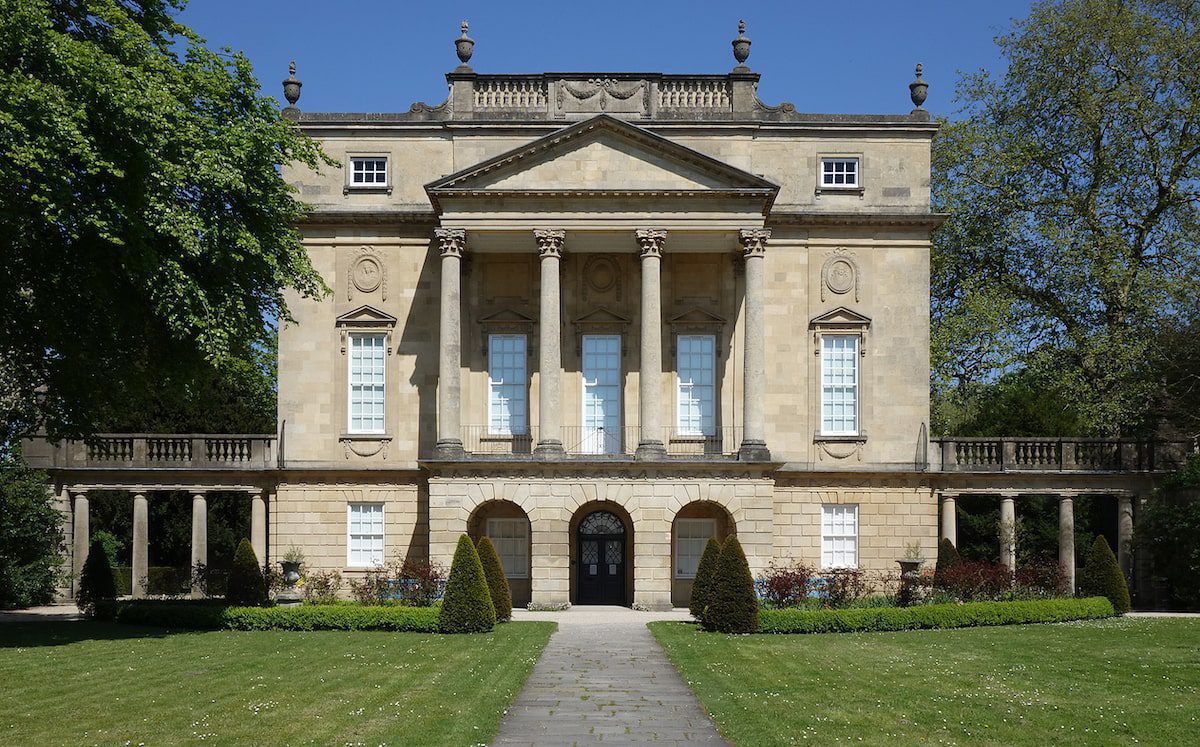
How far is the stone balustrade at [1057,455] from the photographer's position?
132 feet

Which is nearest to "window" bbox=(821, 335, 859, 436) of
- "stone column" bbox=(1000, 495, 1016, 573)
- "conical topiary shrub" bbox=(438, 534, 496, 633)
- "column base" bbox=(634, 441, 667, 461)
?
"stone column" bbox=(1000, 495, 1016, 573)

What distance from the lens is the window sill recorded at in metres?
40.4

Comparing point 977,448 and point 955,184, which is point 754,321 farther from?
point 955,184

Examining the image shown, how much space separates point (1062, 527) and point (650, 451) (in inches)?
572

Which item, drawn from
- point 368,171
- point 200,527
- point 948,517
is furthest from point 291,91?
point 948,517

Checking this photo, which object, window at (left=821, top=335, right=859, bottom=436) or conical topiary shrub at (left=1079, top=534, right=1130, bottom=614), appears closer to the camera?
conical topiary shrub at (left=1079, top=534, right=1130, bottom=614)

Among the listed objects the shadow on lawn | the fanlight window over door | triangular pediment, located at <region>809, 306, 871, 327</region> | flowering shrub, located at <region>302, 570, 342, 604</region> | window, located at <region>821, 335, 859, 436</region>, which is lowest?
the shadow on lawn

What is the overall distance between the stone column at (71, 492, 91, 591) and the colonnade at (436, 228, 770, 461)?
13.2m

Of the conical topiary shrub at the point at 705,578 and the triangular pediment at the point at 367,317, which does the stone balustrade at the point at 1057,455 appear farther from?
the triangular pediment at the point at 367,317

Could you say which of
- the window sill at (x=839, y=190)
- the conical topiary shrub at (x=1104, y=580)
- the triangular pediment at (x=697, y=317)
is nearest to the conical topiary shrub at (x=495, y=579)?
the triangular pediment at (x=697, y=317)

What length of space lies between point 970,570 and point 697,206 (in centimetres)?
1335

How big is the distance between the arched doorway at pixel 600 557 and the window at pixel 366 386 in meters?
7.55

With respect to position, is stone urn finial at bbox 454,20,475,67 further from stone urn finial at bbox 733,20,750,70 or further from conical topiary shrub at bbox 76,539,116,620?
conical topiary shrub at bbox 76,539,116,620

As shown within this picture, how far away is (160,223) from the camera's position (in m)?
25.2
